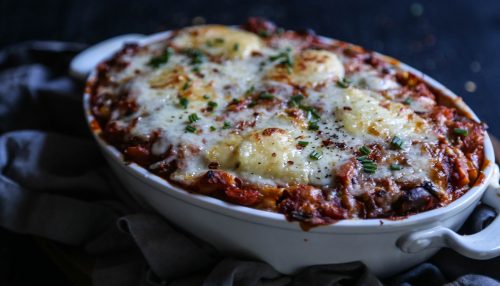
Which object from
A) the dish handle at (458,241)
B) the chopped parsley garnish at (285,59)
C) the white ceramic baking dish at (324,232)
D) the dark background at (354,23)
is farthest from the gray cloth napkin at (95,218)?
the dark background at (354,23)

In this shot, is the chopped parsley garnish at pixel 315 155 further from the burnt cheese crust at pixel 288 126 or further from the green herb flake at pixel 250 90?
the green herb flake at pixel 250 90

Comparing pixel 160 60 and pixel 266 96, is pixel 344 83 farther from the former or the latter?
pixel 160 60

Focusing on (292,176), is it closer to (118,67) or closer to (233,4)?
(118,67)

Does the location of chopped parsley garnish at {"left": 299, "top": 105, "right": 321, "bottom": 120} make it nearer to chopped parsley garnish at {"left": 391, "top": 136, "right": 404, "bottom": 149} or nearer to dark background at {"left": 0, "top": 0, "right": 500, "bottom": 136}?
chopped parsley garnish at {"left": 391, "top": 136, "right": 404, "bottom": 149}

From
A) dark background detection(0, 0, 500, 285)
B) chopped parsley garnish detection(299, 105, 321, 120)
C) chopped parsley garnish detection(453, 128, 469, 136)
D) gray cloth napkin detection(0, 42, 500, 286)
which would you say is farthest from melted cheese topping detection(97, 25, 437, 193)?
dark background detection(0, 0, 500, 285)

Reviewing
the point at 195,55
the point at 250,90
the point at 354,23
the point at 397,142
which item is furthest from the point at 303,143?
the point at 354,23

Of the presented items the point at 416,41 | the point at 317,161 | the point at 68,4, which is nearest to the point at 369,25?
the point at 416,41

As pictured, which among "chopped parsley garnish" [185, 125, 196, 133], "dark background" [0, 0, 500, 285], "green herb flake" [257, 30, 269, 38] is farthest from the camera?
"dark background" [0, 0, 500, 285]
